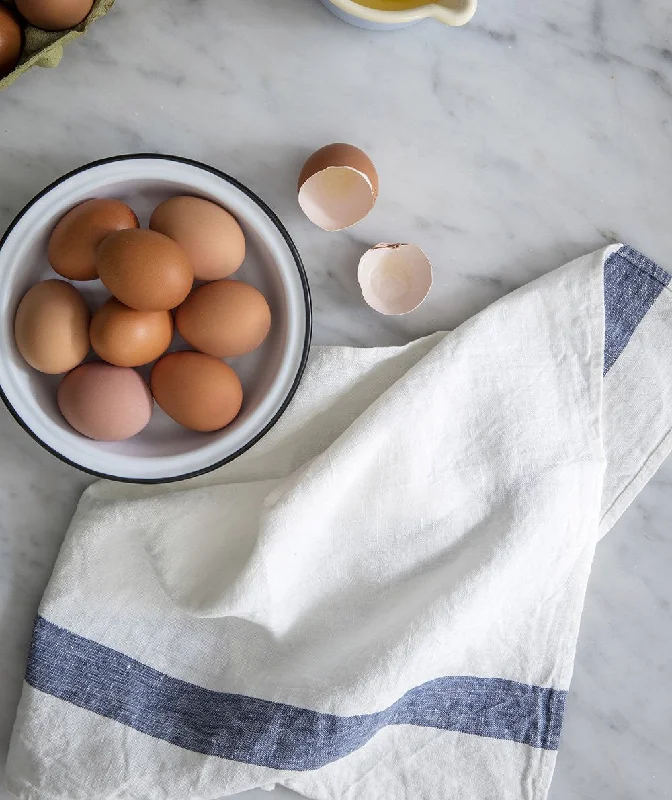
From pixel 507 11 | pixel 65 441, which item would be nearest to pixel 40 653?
pixel 65 441

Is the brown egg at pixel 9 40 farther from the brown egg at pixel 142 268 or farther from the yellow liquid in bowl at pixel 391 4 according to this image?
the yellow liquid in bowl at pixel 391 4

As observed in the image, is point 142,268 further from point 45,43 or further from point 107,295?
point 45,43

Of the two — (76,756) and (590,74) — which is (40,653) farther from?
(590,74)

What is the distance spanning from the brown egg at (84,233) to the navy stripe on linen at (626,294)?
1.72 feet

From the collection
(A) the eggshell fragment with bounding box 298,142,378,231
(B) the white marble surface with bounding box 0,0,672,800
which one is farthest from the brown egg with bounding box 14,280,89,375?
(A) the eggshell fragment with bounding box 298,142,378,231

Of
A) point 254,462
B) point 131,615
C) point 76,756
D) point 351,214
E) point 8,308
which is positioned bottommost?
point 76,756

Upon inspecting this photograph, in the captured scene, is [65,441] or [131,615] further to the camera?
[131,615]

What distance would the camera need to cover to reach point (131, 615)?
93 cm

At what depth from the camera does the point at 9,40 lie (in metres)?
0.80

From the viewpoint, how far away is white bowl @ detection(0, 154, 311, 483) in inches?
31.9

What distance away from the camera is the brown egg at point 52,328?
789 mm

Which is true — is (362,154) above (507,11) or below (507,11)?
below

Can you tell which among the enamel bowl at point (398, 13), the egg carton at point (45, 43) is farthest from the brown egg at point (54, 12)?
the enamel bowl at point (398, 13)

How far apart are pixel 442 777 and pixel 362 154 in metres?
0.71
